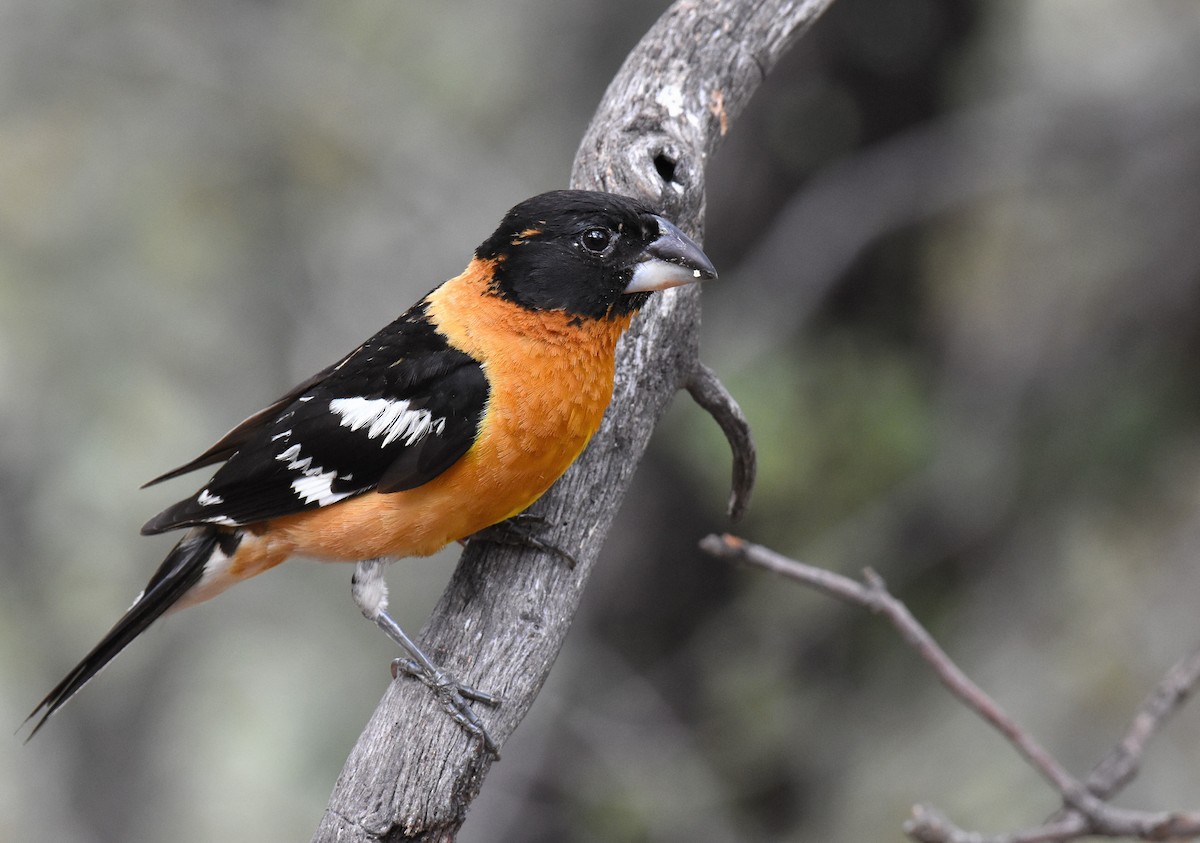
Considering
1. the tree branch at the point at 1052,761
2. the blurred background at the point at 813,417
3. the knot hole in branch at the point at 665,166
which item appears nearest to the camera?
the tree branch at the point at 1052,761

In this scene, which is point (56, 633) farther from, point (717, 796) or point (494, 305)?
point (494, 305)

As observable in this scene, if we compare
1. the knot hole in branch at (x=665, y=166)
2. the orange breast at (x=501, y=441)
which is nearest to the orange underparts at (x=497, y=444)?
the orange breast at (x=501, y=441)

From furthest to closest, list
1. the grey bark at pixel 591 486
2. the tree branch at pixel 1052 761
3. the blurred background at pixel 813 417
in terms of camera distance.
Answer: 1. the blurred background at pixel 813 417
2. the grey bark at pixel 591 486
3. the tree branch at pixel 1052 761

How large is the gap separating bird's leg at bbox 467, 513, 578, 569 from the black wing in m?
0.30

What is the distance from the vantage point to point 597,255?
10.1 ft

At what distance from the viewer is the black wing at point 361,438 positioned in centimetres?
296

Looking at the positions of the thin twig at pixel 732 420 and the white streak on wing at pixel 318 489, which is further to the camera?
the thin twig at pixel 732 420

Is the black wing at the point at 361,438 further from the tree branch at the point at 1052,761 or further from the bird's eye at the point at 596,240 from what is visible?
the tree branch at the point at 1052,761

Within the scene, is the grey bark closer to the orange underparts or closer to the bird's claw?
the bird's claw

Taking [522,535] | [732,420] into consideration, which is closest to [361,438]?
[522,535]

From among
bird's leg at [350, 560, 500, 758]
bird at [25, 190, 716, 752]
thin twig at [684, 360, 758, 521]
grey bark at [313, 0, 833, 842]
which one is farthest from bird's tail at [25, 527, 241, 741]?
thin twig at [684, 360, 758, 521]

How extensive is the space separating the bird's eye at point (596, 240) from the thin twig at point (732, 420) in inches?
17.4

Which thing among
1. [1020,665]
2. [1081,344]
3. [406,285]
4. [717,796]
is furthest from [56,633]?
[1081,344]

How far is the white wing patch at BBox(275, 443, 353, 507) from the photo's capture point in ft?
10.0
